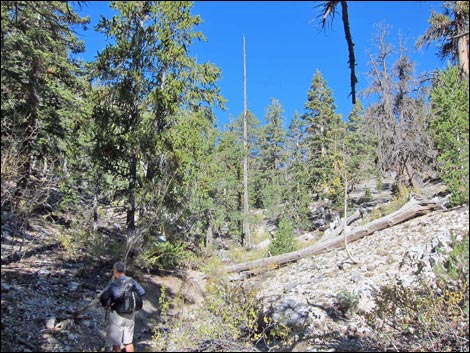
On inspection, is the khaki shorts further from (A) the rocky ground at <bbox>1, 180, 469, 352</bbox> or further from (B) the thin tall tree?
(B) the thin tall tree

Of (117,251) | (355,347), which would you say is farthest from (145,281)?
(355,347)

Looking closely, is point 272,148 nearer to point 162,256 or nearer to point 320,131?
point 320,131

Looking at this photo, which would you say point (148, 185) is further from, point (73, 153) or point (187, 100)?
point (73, 153)

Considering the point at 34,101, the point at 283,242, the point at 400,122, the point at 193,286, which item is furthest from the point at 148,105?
the point at 400,122

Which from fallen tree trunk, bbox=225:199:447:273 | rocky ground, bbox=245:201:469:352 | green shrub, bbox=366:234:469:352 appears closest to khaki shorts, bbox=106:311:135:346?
rocky ground, bbox=245:201:469:352

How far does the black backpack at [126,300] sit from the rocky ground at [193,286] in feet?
2.60

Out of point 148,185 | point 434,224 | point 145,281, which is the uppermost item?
point 148,185

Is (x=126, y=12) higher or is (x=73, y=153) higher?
(x=126, y=12)

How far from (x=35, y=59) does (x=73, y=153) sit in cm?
452

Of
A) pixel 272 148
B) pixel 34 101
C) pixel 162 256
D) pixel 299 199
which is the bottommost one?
pixel 162 256

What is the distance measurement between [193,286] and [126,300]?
761 cm

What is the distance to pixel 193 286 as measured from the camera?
12953mm

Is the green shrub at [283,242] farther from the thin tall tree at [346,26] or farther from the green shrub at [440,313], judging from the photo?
the thin tall tree at [346,26]

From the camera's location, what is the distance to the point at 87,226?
12766mm
